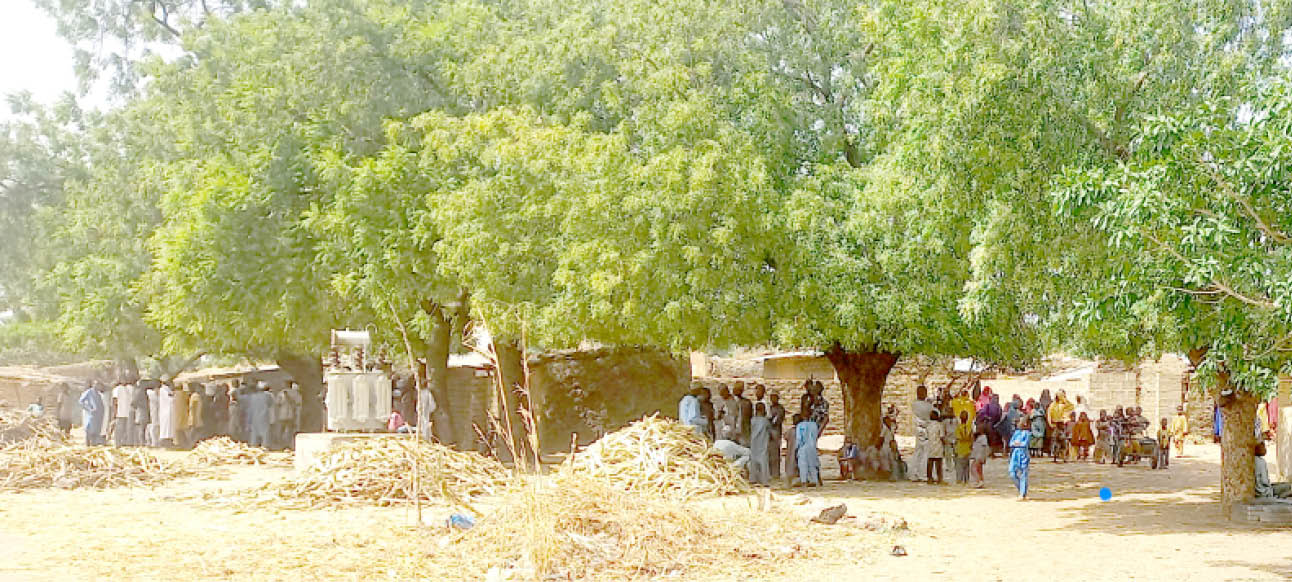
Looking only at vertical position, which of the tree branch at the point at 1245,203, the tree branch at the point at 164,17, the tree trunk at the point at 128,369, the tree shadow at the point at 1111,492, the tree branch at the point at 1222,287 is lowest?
the tree shadow at the point at 1111,492

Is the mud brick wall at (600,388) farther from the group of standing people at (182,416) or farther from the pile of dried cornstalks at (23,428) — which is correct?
the pile of dried cornstalks at (23,428)

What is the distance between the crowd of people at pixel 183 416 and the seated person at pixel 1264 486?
60.3ft

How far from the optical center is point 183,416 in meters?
27.5

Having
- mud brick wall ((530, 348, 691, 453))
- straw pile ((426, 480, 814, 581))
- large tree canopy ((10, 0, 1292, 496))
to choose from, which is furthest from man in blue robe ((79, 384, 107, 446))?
straw pile ((426, 480, 814, 581))

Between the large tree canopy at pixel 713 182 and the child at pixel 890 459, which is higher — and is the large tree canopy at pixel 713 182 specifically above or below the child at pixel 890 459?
above

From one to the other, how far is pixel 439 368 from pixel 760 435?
24.9ft

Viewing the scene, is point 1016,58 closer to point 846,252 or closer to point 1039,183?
point 1039,183

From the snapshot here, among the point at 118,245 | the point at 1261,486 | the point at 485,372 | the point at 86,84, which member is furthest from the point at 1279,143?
the point at 86,84

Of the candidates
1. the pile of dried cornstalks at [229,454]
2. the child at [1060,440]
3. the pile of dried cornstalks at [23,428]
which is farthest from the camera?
the child at [1060,440]

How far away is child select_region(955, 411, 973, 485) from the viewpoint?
19.5 meters

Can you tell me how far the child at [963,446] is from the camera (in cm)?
1948

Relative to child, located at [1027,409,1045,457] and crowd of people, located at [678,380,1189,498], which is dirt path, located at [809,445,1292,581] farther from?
child, located at [1027,409,1045,457]

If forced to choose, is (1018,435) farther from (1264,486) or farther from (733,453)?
(733,453)

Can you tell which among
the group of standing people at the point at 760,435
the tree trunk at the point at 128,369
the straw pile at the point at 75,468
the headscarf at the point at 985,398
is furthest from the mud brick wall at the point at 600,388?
the tree trunk at the point at 128,369
